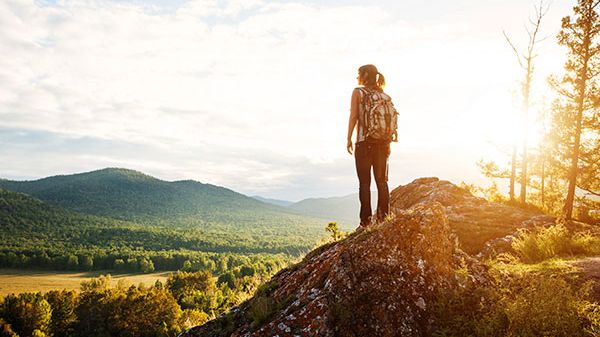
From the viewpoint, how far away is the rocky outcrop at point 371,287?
5.02m

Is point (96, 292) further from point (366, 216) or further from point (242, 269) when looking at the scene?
point (366, 216)

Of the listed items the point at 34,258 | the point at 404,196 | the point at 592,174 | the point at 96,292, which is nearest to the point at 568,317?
the point at 404,196

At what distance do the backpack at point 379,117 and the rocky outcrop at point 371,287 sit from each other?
1666 mm

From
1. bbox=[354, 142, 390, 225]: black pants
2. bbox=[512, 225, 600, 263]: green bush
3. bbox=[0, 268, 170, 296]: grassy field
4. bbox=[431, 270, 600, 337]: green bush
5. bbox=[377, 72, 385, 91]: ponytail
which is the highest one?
bbox=[377, 72, 385, 91]: ponytail

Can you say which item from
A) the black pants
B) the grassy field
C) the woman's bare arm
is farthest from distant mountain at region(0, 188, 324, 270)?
the woman's bare arm

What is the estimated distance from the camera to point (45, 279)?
99.6m

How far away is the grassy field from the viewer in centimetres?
8744

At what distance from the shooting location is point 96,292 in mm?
58062

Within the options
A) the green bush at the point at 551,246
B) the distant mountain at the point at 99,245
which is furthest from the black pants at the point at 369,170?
the distant mountain at the point at 99,245

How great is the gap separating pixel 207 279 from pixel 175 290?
6.96 metres

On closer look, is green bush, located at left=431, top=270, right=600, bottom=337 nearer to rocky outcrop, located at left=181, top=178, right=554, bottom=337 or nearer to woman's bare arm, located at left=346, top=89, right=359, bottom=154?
rocky outcrop, located at left=181, top=178, right=554, bottom=337

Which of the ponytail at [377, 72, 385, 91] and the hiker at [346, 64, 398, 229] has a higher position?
the ponytail at [377, 72, 385, 91]

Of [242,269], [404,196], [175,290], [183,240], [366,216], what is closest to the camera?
[366,216]

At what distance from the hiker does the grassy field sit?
89.5m
